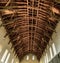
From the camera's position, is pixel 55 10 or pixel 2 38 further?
pixel 2 38

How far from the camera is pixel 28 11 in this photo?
23.8m

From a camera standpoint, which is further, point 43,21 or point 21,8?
point 43,21

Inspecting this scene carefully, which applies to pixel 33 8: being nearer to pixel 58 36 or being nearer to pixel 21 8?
pixel 21 8

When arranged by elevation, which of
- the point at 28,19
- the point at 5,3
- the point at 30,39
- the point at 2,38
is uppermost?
the point at 5,3

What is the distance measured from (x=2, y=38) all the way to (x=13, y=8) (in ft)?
16.7

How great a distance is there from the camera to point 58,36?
2298 centimetres

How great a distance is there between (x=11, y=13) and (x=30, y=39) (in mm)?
17777

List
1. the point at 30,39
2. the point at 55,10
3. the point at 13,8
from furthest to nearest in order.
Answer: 1. the point at 30,39
2. the point at 13,8
3. the point at 55,10

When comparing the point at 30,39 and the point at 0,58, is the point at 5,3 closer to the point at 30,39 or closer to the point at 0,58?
the point at 0,58

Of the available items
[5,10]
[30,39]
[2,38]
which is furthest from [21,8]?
[30,39]

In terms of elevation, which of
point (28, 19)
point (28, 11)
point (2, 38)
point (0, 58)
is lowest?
point (0, 58)

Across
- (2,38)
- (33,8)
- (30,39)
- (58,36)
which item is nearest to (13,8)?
(33,8)

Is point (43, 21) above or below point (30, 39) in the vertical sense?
above

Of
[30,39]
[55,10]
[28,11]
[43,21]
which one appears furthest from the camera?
[30,39]
